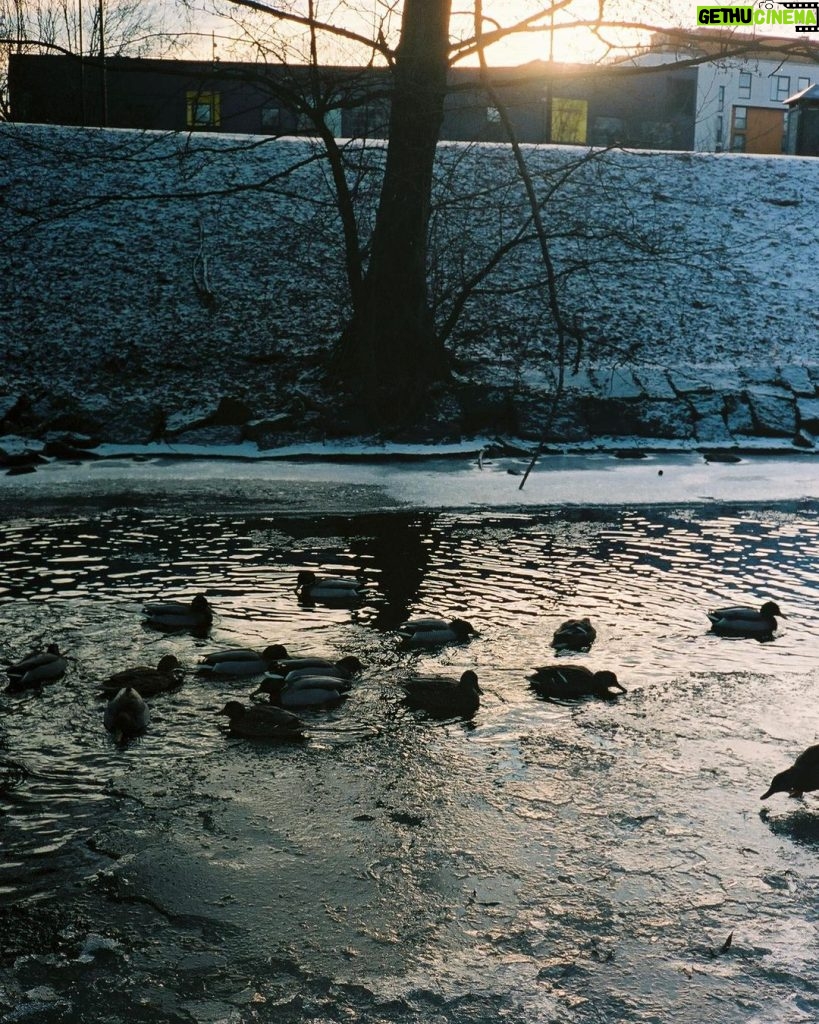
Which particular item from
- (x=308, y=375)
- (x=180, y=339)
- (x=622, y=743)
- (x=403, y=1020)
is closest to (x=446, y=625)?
(x=622, y=743)

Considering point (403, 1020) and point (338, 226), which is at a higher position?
point (338, 226)

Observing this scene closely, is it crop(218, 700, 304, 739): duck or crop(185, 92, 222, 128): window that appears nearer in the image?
crop(218, 700, 304, 739): duck

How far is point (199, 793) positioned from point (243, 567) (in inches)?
153

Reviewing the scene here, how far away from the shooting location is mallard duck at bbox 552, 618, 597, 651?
6238mm

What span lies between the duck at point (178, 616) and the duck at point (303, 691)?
1.15 meters

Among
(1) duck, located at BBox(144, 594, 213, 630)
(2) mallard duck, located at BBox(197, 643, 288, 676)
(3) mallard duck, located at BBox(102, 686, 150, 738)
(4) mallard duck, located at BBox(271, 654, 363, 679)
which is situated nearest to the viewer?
(3) mallard duck, located at BBox(102, 686, 150, 738)

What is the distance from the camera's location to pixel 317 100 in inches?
551

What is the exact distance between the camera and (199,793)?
448 centimetres

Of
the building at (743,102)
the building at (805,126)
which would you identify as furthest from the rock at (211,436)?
the building at (743,102)

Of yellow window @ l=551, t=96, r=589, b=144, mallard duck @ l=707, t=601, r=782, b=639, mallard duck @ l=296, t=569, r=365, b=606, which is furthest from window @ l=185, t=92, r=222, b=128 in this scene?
yellow window @ l=551, t=96, r=589, b=144

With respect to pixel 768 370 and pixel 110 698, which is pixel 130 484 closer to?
pixel 110 698

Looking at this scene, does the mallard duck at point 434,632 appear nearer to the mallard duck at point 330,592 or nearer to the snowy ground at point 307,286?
the mallard duck at point 330,592

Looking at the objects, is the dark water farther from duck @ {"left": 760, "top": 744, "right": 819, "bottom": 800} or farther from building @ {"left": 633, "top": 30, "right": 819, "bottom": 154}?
building @ {"left": 633, "top": 30, "right": 819, "bottom": 154}

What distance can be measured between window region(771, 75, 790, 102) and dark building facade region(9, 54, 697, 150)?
2614 cm
